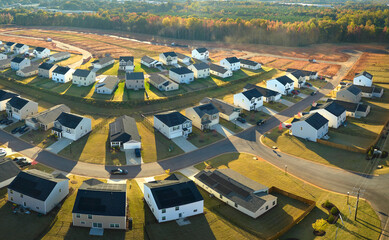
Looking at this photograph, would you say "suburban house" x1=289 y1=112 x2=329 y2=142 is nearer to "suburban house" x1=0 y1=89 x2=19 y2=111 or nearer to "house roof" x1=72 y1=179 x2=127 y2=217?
"house roof" x1=72 y1=179 x2=127 y2=217

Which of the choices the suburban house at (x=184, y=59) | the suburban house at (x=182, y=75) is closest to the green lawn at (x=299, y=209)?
the suburban house at (x=182, y=75)

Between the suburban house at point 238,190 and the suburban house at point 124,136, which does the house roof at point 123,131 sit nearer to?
the suburban house at point 124,136

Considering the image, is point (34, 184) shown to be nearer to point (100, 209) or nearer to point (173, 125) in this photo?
point (100, 209)

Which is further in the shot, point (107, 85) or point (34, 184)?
point (107, 85)

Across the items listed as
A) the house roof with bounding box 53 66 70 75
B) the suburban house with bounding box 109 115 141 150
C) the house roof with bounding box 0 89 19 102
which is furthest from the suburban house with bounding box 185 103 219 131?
the house roof with bounding box 53 66 70 75

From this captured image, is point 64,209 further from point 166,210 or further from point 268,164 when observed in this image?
point 268,164

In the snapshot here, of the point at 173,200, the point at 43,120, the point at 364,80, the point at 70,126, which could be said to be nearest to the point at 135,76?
the point at 43,120

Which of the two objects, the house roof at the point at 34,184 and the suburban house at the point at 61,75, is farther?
the suburban house at the point at 61,75
